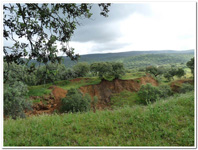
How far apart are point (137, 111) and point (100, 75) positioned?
3940 centimetres

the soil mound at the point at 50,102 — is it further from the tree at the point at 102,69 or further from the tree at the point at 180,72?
the tree at the point at 180,72

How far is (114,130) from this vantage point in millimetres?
3928

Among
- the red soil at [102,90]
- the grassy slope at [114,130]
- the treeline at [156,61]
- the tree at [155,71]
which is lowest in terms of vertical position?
the red soil at [102,90]

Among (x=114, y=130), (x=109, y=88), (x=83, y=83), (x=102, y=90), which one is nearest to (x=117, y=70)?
(x=109, y=88)

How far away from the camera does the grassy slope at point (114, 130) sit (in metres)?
3.48

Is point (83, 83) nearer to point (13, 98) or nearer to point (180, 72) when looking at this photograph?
point (13, 98)

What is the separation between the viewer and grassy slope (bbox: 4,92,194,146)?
3482 millimetres

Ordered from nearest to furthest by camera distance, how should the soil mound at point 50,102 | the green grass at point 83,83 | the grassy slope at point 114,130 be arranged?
A: the grassy slope at point 114,130 → the soil mound at point 50,102 → the green grass at point 83,83

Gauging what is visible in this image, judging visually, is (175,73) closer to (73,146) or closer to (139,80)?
(139,80)

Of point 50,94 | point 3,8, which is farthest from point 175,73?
point 3,8

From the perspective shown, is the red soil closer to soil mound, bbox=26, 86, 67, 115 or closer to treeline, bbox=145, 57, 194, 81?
soil mound, bbox=26, 86, 67, 115

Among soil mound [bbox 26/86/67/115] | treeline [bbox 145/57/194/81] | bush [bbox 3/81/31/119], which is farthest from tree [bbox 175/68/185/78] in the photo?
bush [bbox 3/81/31/119]

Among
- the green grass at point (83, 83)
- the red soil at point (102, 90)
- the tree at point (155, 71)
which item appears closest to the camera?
the red soil at point (102, 90)

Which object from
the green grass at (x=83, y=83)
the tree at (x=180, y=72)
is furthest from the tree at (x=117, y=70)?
the tree at (x=180, y=72)
